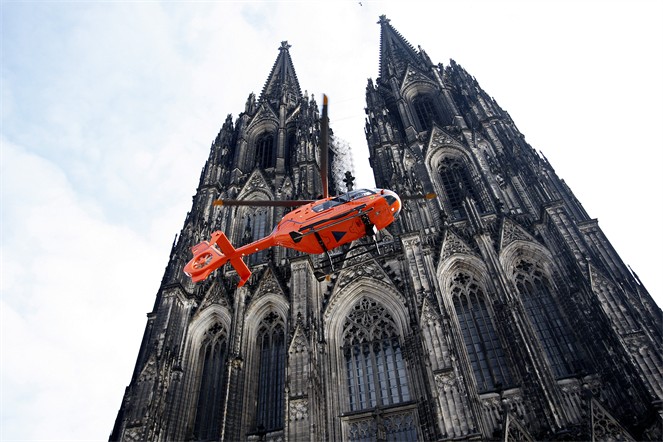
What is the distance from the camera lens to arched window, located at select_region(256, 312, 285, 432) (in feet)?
56.4

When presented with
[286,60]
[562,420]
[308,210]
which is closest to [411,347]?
[562,420]

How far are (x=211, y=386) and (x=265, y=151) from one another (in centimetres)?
1657

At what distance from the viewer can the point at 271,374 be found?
18.4m

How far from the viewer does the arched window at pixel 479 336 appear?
52.6 feet

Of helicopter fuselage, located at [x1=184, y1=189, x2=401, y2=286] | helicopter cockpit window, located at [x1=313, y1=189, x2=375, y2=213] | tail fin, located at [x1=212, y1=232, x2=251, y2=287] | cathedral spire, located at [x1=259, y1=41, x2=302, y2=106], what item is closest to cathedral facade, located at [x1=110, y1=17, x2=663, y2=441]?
helicopter fuselage, located at [x1=184, y1=189, x2=401, y2=286]

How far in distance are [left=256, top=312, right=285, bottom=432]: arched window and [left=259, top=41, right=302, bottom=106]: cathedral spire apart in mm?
19936

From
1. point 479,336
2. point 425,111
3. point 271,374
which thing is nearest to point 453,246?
point 479,336

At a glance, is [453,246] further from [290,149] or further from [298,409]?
[290,149]

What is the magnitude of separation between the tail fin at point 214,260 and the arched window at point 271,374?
5.05 meters

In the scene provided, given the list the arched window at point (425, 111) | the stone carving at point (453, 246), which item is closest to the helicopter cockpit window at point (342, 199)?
the stone carving at point (453, 246)

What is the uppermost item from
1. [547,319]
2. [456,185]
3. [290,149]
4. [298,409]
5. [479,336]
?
[290,149]

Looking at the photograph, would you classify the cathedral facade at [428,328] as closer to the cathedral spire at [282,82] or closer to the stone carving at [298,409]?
the stone carving at [298,409]

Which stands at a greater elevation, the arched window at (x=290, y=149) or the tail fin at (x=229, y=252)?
the arched window at (x=290, y=149)

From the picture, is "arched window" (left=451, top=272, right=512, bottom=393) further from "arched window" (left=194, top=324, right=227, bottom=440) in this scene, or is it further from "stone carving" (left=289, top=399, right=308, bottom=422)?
"arched window" (left=194, top=324, right=227, bottom=440)
